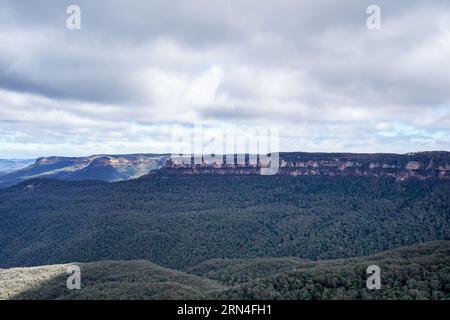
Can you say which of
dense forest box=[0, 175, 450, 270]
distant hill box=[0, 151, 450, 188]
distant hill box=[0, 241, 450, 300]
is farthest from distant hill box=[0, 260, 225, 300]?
distant hill box=[0, 151, 450, 188]

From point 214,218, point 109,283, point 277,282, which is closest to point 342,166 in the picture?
point 214,218

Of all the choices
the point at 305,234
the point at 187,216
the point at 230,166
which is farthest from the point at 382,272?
the point at 230,166

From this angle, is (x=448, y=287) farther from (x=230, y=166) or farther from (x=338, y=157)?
(x=230, y=166)

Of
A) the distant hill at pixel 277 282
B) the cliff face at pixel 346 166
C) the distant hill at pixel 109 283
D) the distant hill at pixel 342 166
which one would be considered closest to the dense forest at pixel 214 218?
the distant hill at pixel 342 166

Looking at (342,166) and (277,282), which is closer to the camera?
(277,282)

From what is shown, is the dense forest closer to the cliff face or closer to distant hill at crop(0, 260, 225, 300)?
the cliff face

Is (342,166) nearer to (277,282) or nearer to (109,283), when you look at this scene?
(277,282)
